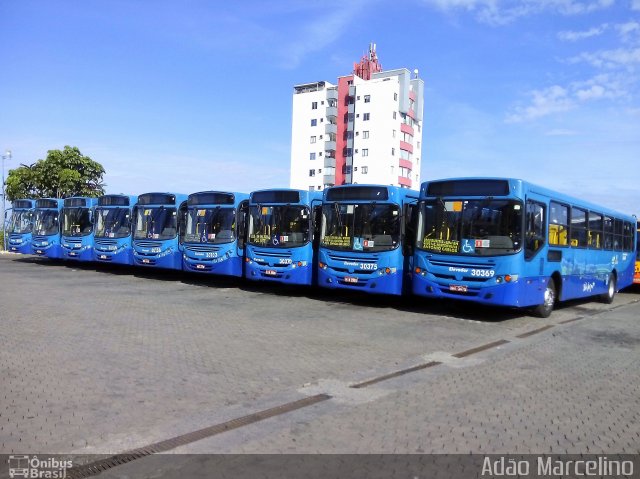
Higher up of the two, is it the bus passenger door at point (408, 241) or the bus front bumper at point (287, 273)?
the bus passenger door at point (408, 241)

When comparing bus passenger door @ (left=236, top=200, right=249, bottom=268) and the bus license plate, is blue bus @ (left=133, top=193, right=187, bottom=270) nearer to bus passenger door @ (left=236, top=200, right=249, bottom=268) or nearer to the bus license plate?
bus passenger door @ (left=236, top=200, right=249, bottom=268)

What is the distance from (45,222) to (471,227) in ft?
64.3

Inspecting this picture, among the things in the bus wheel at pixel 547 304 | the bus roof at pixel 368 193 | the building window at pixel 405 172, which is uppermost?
the building window at pixel 405 172

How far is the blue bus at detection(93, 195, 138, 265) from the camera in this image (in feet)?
65.0

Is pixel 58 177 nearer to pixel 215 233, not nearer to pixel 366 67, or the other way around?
pixel 215 233

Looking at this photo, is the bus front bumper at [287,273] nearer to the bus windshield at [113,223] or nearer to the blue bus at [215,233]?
the blue bus at [215,233]

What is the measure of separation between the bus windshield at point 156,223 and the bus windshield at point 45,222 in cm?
612

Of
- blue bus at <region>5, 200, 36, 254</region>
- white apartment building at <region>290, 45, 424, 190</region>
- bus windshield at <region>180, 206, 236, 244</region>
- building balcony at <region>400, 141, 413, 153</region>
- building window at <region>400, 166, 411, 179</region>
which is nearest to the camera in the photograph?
bus windshield at <region>180, 206, 236, 244</region>

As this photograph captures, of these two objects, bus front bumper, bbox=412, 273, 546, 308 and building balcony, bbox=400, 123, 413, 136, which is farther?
building balcony, bbox=400, 123, 413, 136

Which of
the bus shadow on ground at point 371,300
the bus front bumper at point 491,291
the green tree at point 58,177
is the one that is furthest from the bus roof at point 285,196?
the green tree at point 58,177

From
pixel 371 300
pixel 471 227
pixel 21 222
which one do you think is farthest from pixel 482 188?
pixel 21 222

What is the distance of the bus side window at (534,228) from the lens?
37.1 feet

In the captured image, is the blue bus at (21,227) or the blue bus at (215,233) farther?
the blue bus at (21,227)

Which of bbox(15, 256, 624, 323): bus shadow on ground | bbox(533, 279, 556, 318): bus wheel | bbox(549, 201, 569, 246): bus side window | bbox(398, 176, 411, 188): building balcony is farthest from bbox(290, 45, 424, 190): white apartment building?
bbox(533, 279, 556, 318): bus wheel
